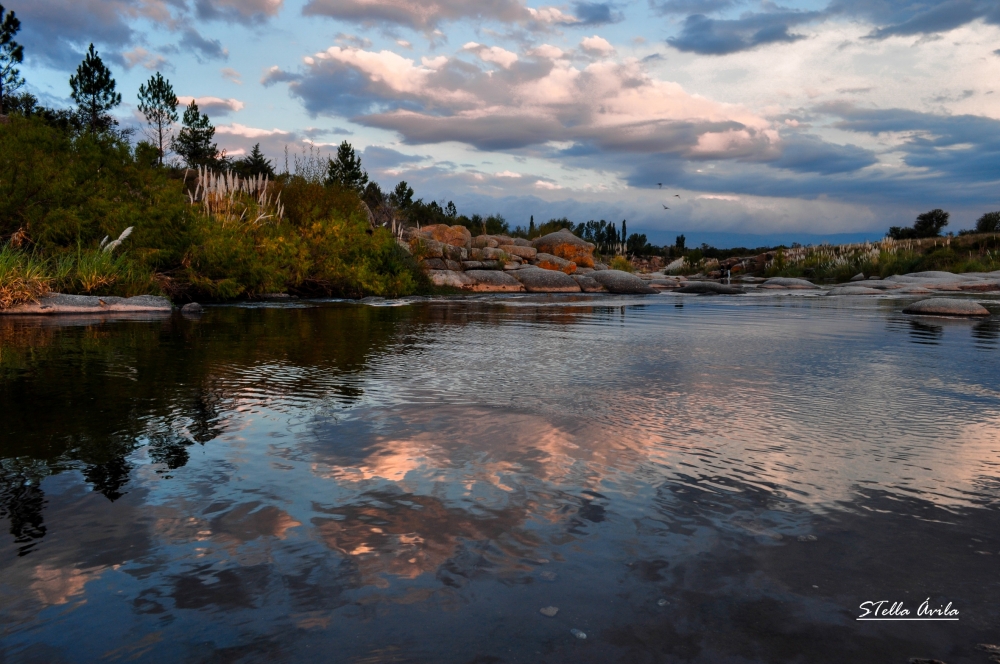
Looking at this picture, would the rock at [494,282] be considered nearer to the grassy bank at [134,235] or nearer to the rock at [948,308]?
the grassy bank at [134,235]

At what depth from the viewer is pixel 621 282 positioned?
36.5 meters

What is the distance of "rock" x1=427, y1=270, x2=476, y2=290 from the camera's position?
32719 millimetres

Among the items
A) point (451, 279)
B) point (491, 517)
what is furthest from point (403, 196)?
point (491, 517)

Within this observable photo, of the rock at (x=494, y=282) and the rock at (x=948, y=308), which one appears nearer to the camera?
the rock at (x=948, y=308)

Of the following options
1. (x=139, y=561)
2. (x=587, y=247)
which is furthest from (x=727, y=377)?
(x=587, y=247)

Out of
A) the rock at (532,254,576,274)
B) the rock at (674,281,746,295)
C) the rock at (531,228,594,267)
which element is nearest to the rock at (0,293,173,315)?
the rock at (674,281,746,295)

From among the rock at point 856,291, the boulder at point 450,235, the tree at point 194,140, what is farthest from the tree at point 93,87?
the rock at point 856,291

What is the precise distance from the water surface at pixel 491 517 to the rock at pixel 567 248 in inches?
1570

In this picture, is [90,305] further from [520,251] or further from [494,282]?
[520,251]

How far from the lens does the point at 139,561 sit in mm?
2506

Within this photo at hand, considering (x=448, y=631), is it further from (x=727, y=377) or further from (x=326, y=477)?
(x=727, y=377)

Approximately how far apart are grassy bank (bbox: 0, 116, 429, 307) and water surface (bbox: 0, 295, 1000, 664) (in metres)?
11.0

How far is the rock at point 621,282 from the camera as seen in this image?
35.6 meters
